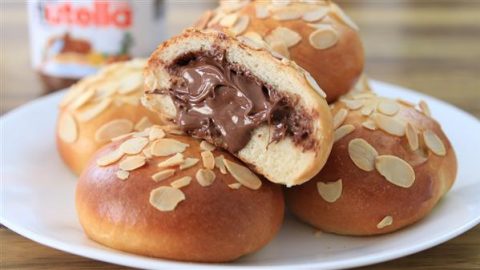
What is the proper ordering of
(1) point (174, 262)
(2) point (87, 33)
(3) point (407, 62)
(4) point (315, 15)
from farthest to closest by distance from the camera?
(3) point (407, 62) → (2) point (87, 33) → (4) point (315, 15) → (1) point (174, 262)

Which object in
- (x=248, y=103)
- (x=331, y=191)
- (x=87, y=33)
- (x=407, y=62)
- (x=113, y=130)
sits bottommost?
(x=407, y=62)

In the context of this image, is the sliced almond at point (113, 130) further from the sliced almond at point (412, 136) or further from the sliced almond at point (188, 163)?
the sliced almond at point (412, 136)

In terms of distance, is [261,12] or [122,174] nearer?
[122,174]

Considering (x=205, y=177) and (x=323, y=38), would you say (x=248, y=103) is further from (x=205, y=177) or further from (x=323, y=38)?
(x=323, y=38)

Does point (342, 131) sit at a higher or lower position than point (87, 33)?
higher

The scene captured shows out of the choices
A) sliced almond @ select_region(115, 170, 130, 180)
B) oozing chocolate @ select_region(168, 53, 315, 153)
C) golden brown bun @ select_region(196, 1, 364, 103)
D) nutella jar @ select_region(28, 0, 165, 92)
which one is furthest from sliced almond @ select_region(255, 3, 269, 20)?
nutella jar @ select_region(28, 0, 165, 92)


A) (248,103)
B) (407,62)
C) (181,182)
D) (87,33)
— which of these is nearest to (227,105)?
(248,103)

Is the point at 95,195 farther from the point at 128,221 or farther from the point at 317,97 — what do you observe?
the point at 317,97

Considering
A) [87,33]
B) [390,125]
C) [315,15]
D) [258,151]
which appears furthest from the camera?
[87,33]
